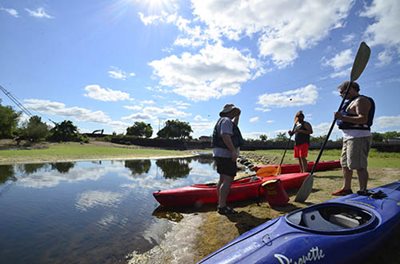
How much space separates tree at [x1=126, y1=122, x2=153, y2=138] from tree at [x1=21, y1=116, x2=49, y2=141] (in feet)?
143

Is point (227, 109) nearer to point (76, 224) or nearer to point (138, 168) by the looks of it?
point (76, 224)

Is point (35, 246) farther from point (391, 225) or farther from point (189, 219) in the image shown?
point (391, 225)

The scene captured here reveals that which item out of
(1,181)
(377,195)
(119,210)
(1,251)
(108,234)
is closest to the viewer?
(377,195)

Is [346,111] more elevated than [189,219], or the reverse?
[346,111]

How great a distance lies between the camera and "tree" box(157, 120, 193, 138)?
8212cm

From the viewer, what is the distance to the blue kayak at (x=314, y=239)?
199 cm

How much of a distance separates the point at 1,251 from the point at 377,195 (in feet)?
17.7

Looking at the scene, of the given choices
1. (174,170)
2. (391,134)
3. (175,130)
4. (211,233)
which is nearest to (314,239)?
(211,233)

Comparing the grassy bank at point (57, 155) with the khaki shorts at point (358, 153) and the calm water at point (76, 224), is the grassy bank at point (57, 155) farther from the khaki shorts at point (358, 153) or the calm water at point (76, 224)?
the khaki shorts at point (358, 153)

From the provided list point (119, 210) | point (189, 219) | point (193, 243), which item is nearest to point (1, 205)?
point (119, 210)

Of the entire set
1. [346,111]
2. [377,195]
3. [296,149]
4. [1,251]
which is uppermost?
[346,111]

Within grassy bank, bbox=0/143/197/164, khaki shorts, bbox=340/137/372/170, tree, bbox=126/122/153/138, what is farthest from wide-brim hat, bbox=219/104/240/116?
tree, bbox=126/122/153/138

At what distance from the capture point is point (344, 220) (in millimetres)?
2857

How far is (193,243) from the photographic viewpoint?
11.1 ft
